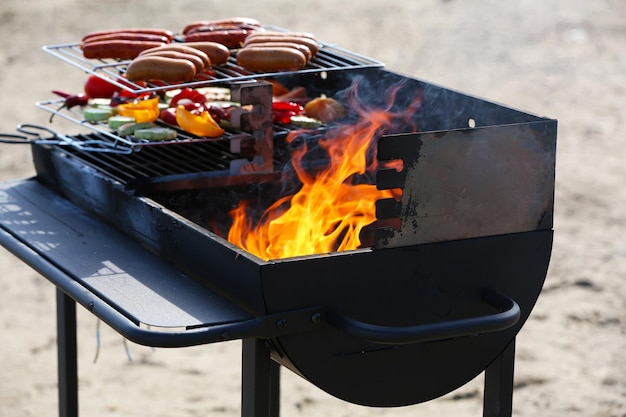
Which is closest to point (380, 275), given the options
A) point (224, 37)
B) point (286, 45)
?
point (286, 45)

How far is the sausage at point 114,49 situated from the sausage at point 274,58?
0.33 metres

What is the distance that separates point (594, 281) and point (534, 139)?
9.77ft

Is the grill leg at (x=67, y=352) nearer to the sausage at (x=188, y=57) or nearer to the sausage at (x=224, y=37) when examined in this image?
the sausage at (x=188, y=57)

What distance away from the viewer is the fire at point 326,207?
2859 millimetres

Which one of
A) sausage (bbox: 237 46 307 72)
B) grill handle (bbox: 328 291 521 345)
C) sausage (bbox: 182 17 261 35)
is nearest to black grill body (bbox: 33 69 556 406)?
grill handle (bbox: 328 291 521 345)

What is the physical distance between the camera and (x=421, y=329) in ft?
7.38

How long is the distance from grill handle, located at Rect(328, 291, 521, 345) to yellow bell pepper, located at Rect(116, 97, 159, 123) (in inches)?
44.5

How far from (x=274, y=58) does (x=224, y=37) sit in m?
0.37

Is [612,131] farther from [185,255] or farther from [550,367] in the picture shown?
[185,255]

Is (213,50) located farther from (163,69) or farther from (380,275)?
(380,275)

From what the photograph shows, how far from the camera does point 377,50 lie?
9.06 m

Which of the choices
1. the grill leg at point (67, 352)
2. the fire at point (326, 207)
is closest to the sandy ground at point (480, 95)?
the grill leg at point (67, 352)

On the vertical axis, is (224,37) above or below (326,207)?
above

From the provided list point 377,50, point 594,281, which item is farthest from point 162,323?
point 377,50
